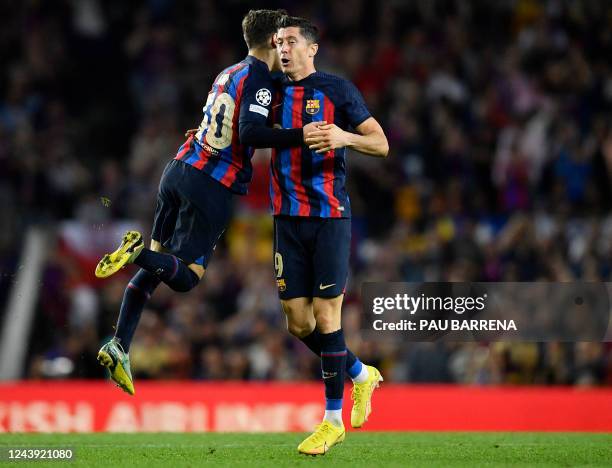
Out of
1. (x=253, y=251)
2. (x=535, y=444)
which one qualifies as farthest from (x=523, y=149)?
(x=535, y=444)

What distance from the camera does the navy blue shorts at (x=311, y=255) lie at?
7262 millimetres

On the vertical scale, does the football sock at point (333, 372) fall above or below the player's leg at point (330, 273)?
below

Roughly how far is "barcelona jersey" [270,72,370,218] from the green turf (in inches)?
59.2

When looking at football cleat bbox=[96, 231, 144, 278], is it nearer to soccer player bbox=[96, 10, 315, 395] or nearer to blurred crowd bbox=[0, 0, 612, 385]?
soccer player bbox=[96, 10, 315, 395]

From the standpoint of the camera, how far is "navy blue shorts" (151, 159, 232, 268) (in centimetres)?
771

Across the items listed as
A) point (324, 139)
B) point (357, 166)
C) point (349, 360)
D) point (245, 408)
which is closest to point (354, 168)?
point (357, 166)

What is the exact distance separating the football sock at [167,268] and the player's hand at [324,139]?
1.21m

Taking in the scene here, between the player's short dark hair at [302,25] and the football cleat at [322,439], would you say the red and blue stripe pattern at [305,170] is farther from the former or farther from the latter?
the football cleat at [322,439]

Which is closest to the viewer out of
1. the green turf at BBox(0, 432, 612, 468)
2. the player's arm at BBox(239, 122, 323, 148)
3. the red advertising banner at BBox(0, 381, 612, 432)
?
the green turf at BBox(0, 432, 612, 468)

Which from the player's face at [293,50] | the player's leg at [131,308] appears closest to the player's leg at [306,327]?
the player's leg at [131,308]

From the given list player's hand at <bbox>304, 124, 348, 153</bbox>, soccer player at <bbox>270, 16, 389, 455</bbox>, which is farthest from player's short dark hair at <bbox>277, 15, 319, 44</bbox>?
player's hand at <bbox>304, 124, 348, 153</bbox>

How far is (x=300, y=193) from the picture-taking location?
23.9 ft

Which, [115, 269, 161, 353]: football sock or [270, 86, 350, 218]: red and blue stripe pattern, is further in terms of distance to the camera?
[115, 269, 161, 353]: football sock

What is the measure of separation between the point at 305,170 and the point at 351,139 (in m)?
0.36
